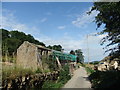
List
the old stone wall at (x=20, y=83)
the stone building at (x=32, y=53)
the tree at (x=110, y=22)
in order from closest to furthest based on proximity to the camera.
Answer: the old stone wall at (x=20, y=83), the tree at (x=110, y=22), the stone building at (x=32, y=53)

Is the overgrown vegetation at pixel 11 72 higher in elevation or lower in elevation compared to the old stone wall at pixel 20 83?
higher

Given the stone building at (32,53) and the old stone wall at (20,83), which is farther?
the stone building at (32,53)

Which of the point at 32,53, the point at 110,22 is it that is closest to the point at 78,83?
the point at 110,22

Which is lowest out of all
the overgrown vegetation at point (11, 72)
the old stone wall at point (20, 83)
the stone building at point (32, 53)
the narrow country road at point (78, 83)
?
the narrow country road at point (78, 83)

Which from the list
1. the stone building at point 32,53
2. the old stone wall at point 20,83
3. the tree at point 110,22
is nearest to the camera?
the old stone wall at point 20,83

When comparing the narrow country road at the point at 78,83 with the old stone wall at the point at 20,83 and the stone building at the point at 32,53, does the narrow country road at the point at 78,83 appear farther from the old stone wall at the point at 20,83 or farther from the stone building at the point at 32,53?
the stone building at the point at 32,53

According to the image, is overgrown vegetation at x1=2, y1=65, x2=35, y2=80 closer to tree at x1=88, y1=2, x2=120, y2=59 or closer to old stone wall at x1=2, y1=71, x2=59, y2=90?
old stone wall at x1=2, y1=71, x2=59, y2=90

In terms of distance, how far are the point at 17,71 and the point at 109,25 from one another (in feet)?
26.3

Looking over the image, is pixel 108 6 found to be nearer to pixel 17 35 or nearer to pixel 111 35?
pixel 111 35

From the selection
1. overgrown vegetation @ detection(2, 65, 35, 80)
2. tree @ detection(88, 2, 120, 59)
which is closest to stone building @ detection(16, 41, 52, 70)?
tree @ detection(88, 2, 120, 59)

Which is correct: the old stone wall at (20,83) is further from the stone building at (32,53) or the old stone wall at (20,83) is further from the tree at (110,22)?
the stone building at (32,53)

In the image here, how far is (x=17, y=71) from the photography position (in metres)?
7.50

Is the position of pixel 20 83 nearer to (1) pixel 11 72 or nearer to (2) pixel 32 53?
(1) pixel 11 72

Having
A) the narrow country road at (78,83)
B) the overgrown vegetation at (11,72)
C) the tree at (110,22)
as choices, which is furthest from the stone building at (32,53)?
the overgrown vegetation at (11,72)
